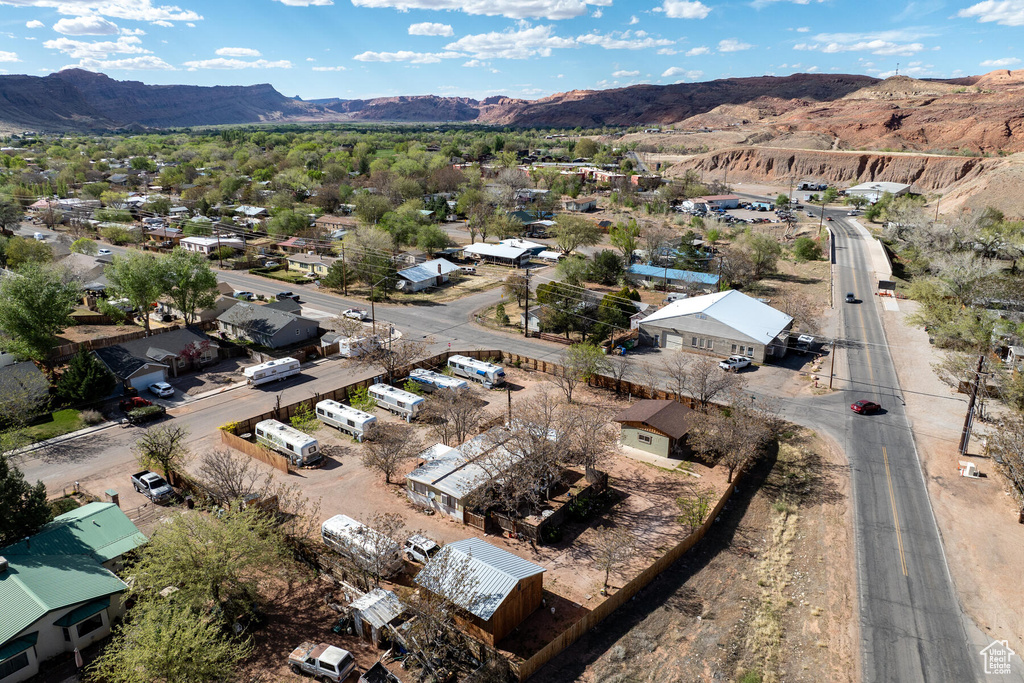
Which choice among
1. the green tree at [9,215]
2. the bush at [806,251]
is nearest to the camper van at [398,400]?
the bush at [806,251]

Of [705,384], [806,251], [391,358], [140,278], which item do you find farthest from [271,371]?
[806,251]

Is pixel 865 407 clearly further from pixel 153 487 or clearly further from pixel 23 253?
pixel 23 253

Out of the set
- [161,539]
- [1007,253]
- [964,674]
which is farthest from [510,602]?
[1007,253]

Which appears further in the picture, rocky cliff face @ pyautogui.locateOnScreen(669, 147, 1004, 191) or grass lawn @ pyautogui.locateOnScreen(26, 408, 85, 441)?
rocky cliff face @ pyautogui.locateOnScreen(669, 147, 1004, 191)

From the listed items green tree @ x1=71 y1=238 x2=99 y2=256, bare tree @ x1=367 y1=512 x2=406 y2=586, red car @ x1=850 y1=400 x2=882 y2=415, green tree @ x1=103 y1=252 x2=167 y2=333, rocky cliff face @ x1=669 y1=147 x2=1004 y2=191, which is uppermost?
rocky cliff face @ x1=669 y1=147 x2=1004 y2=191

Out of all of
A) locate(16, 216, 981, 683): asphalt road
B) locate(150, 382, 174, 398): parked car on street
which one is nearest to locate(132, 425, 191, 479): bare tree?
locate(16, 216, 981, 683): asphalt road

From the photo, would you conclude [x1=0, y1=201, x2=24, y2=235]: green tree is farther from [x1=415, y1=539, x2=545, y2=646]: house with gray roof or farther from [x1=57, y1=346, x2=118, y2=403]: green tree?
[x1=415, y1=539, x2=545, y2=646]: house with gray roof
